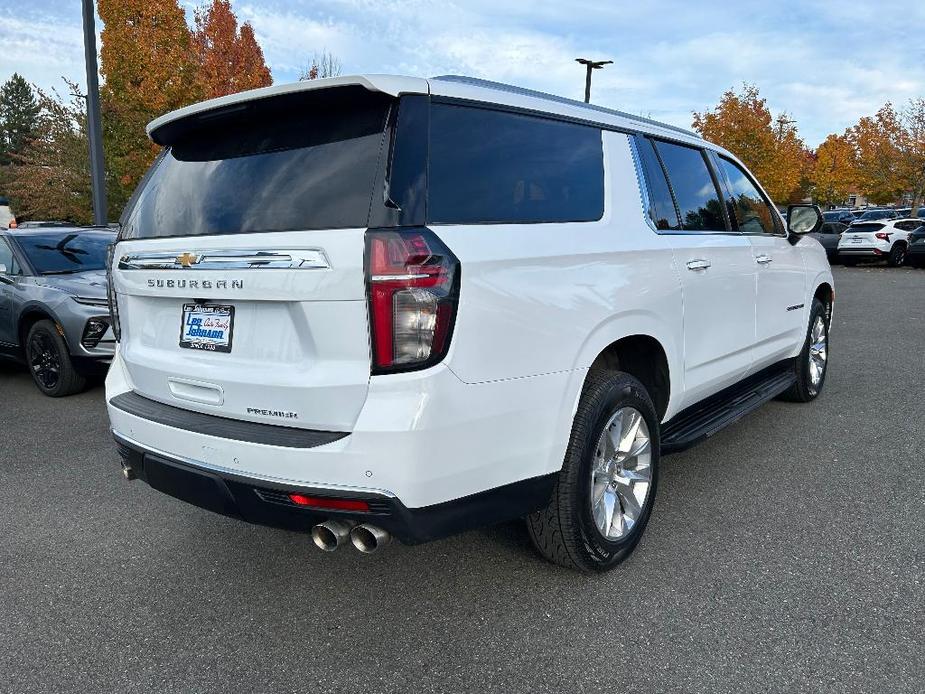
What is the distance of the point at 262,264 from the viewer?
2.41m

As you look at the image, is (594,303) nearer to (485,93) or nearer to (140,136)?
(485,93)

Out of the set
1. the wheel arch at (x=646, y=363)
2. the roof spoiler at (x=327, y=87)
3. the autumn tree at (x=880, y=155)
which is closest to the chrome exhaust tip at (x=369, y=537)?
the wheel arch at (x=646, y=363)

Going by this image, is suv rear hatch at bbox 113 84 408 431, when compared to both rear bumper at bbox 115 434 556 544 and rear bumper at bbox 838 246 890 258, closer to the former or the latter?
rear bumper at bbox 115 434 556 544

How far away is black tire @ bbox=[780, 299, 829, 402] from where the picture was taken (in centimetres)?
546

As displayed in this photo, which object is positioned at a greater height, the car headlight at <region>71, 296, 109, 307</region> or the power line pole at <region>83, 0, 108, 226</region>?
the power line pole at <region>83, 0, 108, 226</region>

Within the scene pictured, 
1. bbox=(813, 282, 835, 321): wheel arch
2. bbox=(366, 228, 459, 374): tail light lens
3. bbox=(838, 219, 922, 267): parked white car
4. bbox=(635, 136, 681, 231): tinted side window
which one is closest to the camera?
bbox=(366, 228, 459, 374): tail light lens

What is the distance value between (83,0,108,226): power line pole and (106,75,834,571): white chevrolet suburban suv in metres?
9.57

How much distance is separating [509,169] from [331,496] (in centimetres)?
128

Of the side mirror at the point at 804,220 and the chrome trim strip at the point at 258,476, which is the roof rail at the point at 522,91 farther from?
the side mirror at the point at 804,220

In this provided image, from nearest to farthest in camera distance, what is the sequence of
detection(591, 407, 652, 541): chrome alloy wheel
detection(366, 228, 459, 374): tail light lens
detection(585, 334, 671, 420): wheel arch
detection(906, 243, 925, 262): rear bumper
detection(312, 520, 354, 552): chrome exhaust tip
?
detection(366, 228, 459, 374): tail light lens
detection(312, 520, 354, 552): chrome exhaust tip
detection(591, 407, 652, 541): chrome alloy wheel
detection(585, 334, 671, 420): wheel arch
detection(906, 243, 925, 262): rear bumper

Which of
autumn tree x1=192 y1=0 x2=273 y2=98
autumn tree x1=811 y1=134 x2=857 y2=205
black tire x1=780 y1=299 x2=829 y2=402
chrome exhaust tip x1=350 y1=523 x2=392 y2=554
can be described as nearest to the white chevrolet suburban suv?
chrome exhaust tip x1=350 y1=523 x2=392 y2=554

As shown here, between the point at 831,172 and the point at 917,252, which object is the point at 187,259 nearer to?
the point at 917,252

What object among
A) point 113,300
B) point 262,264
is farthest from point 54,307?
point 262,264

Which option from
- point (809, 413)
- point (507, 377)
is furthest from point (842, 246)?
point (507, 377)
